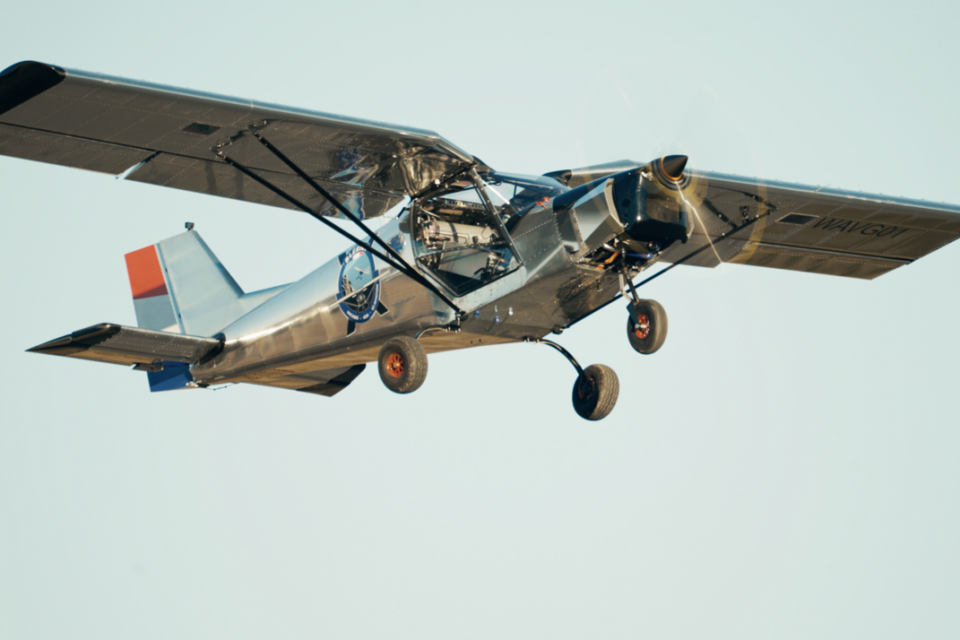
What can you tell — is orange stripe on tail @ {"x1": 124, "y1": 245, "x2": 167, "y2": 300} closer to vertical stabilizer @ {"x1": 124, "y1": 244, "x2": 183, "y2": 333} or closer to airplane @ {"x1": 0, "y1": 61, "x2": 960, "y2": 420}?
vertical stabilizer @ {"x1": 124, "y1": 244, "x2": 183, "y2": 333}

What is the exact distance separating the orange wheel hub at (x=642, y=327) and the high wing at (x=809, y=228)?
5.73ft

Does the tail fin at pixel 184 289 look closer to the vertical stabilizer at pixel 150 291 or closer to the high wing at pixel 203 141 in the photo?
the vertical stabilizer at pixel 150 291

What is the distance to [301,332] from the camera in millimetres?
14148

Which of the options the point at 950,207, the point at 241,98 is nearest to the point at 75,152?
the point at 241,98

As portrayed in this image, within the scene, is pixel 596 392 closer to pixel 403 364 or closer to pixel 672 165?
pixel 403 364

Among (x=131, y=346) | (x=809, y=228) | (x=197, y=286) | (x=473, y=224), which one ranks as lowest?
(x=809, y=228)

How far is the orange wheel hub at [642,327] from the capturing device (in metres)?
11.2

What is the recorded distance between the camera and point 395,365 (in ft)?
39.5

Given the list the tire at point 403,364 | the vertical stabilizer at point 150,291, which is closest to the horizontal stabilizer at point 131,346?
the vertical stabilizer at point 150,291

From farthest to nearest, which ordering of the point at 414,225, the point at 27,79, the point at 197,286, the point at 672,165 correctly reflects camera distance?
the point at 197,286
the point at 414,225
the point at 672,165
the point at 27,79

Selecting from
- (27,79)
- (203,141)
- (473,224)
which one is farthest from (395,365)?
(27,79)

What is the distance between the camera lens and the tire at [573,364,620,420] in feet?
40.2

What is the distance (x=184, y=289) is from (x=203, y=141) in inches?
192

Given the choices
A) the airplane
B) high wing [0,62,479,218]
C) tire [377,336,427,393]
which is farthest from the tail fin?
tire [377,336,427,393]
